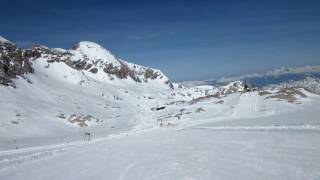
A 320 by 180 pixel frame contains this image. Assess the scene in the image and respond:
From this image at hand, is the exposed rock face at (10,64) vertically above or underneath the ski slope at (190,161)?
above

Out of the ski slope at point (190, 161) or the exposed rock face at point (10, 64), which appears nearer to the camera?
the ski slope at point (190, 161)

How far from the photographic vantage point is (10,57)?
159875 millimetres

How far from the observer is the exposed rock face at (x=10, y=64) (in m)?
138

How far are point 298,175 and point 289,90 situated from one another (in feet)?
382

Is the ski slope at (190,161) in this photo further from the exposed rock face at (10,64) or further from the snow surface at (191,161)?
the exposed rock face at (10,64)

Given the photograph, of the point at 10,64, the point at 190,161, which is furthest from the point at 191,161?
the point at 10,64

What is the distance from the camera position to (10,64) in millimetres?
154250

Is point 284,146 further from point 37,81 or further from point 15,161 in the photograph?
point 37,81

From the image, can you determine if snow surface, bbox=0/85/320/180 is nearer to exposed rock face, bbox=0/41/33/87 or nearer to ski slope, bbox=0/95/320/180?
ski slope, bbox=0/95/320/180

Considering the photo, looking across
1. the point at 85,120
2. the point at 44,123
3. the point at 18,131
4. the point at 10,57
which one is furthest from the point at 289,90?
the point at 10,57

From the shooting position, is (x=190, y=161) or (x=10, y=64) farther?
(x=10, y=64)

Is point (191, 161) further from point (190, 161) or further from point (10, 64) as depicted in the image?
point (10, 64)

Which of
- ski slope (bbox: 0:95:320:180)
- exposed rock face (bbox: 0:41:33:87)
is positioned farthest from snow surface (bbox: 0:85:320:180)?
exposed rock face (bbox: 0:41:33:87)

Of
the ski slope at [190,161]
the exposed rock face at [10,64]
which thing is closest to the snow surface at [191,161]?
the ski slope at [190,161]
